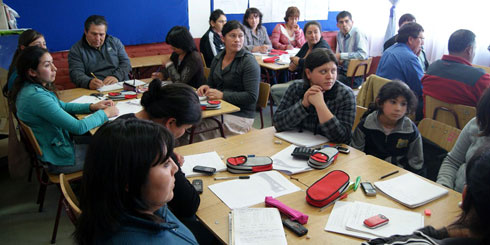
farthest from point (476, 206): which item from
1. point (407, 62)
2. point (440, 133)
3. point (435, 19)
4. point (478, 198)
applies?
point (435, 19)

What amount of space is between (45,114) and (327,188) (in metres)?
1.81

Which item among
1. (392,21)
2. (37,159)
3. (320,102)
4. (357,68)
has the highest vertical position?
(392,21)

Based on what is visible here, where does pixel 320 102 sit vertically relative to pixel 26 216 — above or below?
above

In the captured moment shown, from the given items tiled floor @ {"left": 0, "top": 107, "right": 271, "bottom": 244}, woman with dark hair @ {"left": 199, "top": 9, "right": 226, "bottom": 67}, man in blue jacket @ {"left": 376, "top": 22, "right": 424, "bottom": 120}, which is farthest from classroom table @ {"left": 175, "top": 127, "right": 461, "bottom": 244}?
woman with dark hair @ {"left": 199, "top": 9, "right": 226, "bottom": 67}

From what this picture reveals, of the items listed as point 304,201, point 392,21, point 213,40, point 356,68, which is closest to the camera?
point 304,201

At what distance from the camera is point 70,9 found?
4.66m

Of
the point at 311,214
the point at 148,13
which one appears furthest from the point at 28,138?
the point at 148,13

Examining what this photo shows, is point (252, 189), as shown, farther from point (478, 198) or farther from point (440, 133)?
point (440, 133)

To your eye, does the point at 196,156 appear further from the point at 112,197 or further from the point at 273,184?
the point at 112,197

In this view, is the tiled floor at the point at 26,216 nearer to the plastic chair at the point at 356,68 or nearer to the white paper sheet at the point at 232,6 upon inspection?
the plastic chair at the point at 356,68

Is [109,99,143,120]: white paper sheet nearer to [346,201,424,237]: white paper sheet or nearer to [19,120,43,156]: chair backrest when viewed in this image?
[19,120,43,156]: chair backrest

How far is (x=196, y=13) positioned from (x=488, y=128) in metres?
4.68

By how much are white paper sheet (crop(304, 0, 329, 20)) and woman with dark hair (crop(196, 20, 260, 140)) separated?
4139 mm

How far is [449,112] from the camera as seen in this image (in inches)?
117
